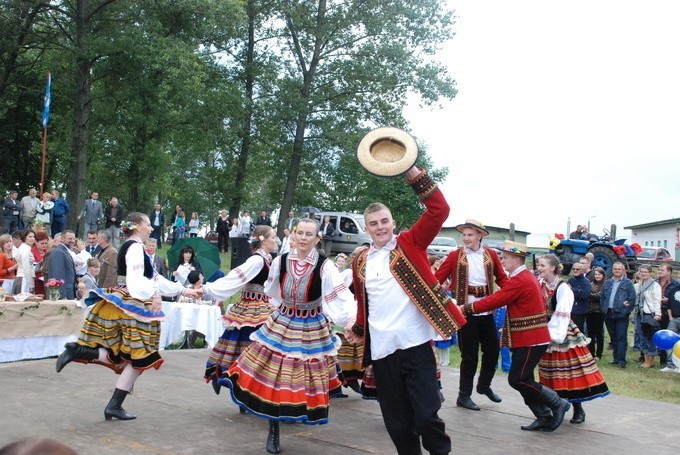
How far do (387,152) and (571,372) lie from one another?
3.65 meters

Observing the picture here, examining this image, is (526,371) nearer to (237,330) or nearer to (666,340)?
(666,340)

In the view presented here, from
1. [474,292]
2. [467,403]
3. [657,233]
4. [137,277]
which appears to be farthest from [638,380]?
[657,233]

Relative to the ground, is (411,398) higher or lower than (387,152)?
lower

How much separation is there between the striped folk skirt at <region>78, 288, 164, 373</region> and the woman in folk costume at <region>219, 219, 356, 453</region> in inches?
34.7

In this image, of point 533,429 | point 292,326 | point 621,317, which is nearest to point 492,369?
point 533,429

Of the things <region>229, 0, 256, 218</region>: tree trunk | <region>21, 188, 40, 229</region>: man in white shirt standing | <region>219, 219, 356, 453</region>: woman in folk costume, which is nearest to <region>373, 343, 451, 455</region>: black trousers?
<region>219, 219, 356, 453</region>: woman in folk costume

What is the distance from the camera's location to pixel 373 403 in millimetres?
7957

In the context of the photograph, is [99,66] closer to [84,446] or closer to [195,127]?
[195,127]

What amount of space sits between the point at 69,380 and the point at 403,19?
25.4 meters

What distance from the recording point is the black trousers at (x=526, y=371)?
673 centimetres

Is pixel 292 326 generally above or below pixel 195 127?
below

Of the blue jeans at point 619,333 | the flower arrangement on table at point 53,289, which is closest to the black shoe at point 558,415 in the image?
the blue jeans at point 619,333

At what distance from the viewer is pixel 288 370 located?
578 centimetres

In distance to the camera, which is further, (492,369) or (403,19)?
(403,19)
